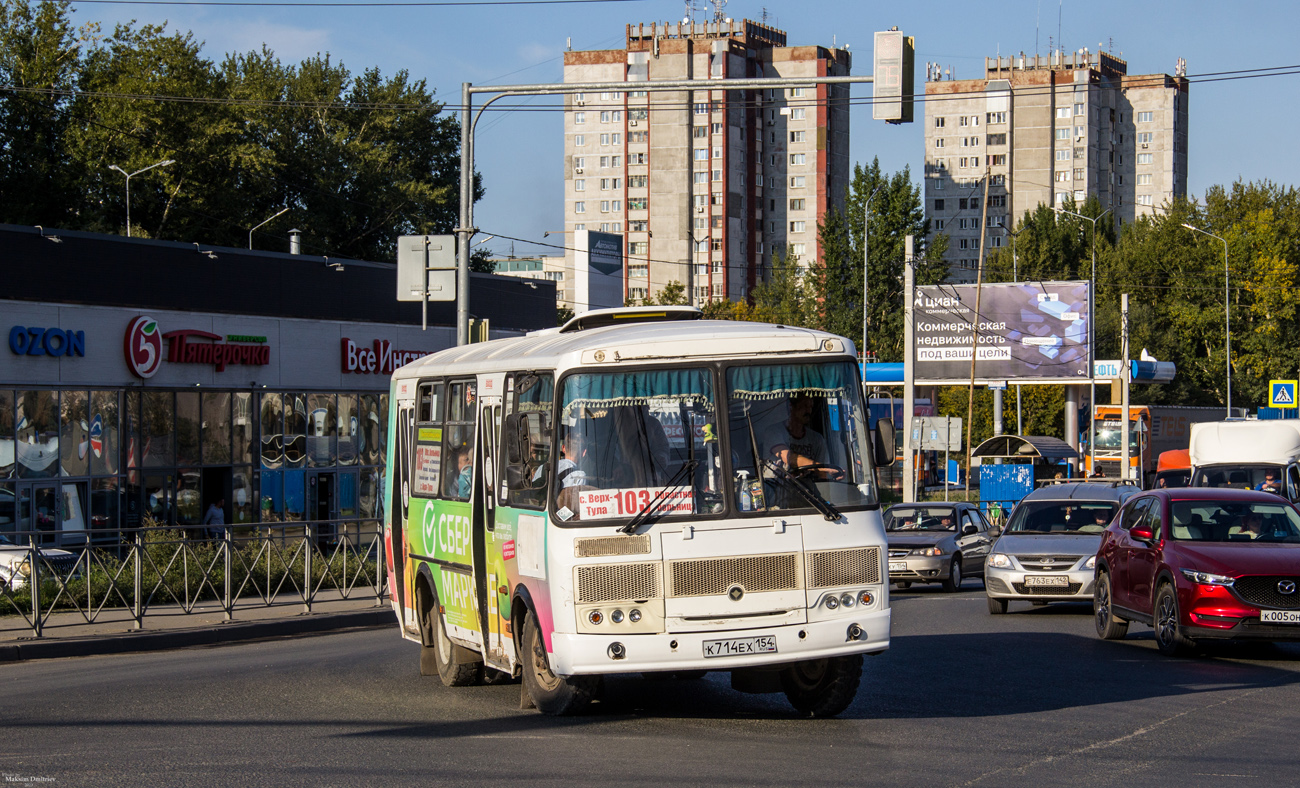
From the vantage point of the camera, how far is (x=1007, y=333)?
5134 cm

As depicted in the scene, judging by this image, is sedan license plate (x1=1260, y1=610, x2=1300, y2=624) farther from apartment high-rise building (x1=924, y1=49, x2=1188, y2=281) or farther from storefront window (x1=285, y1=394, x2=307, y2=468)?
apartment high-rise building (x1=924, y1=49, x2=1188, y2=281)

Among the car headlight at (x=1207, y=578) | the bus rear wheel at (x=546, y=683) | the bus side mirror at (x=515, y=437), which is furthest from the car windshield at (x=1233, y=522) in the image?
the bus side mirror at (x=515, y=437)

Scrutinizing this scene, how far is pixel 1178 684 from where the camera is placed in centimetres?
1151

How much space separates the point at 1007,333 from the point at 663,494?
44136 millimetres

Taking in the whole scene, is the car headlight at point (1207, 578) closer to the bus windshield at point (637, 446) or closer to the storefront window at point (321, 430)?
the bus windshield at point (637, 446)

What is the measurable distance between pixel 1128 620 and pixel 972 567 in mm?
10513

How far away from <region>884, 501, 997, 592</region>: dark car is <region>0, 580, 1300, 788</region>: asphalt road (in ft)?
29.8

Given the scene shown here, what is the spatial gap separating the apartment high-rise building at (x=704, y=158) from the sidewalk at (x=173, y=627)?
94243mm

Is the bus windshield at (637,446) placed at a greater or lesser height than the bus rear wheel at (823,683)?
greater

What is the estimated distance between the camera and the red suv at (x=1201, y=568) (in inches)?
494

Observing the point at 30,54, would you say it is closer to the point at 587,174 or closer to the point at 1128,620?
the point at 1128,620

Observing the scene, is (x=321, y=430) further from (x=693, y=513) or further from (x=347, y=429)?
(x=693, y=513)

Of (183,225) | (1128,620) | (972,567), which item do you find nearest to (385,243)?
(183,225)

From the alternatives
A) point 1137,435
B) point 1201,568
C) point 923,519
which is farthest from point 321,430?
point 1137,435
